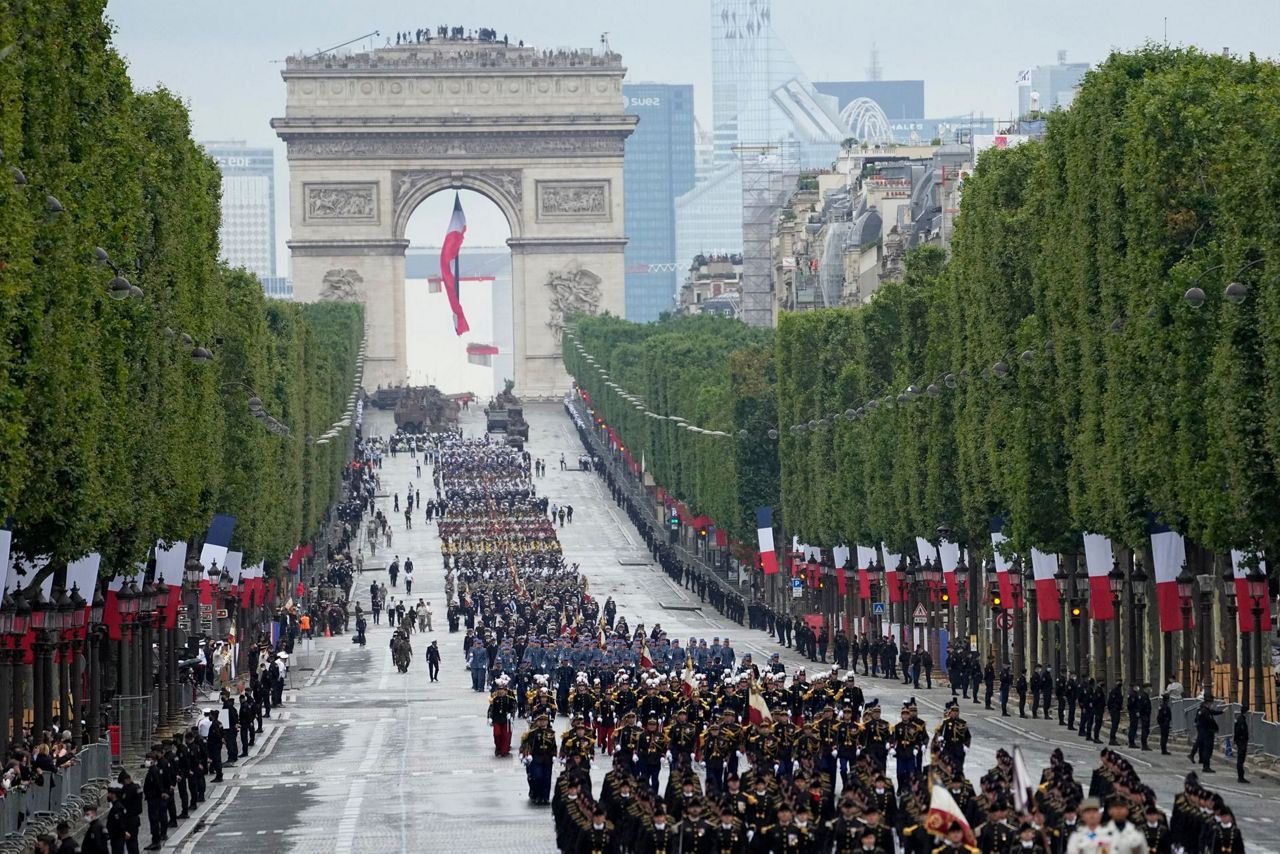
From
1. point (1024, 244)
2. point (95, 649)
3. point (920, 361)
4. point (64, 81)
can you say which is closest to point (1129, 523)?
point (1024, 244)

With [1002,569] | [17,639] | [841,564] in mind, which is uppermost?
[841,564]

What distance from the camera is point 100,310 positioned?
4672cm

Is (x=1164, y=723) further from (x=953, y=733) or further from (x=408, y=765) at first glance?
(x=408, y=765)

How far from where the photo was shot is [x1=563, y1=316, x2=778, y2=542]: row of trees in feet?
357

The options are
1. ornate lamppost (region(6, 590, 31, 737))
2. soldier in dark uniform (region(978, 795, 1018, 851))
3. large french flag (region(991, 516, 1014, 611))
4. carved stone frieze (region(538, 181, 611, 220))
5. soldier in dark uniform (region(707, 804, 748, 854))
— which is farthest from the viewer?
carved stone frieze (region(538, 181, 611, 220))

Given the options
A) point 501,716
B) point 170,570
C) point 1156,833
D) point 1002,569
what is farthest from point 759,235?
point 1156,833

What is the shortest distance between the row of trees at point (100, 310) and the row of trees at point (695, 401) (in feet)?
117

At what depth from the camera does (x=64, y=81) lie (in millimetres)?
42375

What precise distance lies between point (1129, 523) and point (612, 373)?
11133cm

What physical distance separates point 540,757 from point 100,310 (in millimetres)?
10304

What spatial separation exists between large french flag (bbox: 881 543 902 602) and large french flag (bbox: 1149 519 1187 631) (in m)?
29.9

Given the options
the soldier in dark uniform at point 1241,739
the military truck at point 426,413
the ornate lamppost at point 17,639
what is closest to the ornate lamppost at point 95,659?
the ornate lamppost at point 17,639

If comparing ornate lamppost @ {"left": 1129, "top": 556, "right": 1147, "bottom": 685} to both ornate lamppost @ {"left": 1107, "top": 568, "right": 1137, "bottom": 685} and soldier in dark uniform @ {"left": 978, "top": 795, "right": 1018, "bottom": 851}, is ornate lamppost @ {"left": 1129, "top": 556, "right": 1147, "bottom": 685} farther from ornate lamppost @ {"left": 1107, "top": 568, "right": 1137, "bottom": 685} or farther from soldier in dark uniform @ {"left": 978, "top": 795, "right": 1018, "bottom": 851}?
soldier in dark uniform @ {"left": 978, "top": 795, "right": 1018, "bottom": 851}

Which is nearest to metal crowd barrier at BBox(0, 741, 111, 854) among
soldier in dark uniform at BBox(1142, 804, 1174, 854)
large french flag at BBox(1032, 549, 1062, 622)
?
soldier in dark uniform at BBox(1142, 804, 1174, 854)
